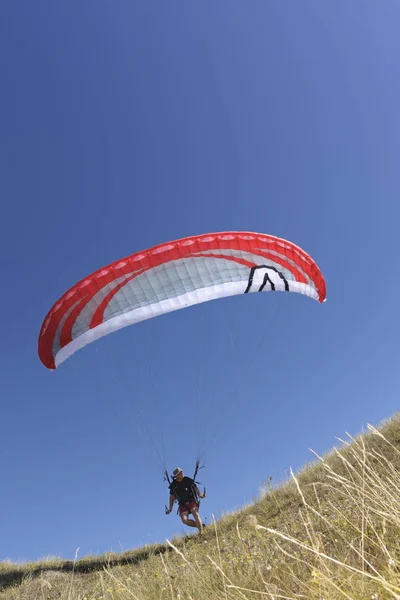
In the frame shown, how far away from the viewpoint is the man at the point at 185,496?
10164 mm

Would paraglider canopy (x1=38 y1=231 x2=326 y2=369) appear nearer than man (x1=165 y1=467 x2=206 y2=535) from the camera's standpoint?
Yes

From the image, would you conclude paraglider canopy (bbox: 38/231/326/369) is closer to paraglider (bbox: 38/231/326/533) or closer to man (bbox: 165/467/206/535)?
paraglider (bbox: 38/231/326/533)

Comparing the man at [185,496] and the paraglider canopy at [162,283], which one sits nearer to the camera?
the paraglider canopy at [162,283]

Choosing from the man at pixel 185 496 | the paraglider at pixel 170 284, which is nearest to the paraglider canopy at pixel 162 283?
the paraglider at pixel 170 284

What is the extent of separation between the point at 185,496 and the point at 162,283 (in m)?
5.78

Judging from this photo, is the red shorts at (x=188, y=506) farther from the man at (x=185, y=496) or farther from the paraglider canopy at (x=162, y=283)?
the paraglider canopy at (x=162, y=283)

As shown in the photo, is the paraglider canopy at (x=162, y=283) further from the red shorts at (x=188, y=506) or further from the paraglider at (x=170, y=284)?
the red shorts at (x=188, y=506)

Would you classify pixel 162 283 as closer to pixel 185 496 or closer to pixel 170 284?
pixel 170 284

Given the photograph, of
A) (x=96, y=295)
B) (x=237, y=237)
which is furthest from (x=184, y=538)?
(x=237, y=237)

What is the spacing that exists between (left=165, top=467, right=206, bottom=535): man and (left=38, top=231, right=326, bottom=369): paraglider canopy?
462 cm

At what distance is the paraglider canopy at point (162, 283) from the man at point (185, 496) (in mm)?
4623

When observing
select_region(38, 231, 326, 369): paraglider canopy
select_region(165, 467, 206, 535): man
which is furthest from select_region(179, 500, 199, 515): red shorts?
select_region(38, 231, 326, 369): paraglider canopy

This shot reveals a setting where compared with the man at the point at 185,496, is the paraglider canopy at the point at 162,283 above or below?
above

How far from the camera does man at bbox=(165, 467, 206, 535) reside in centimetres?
1016
